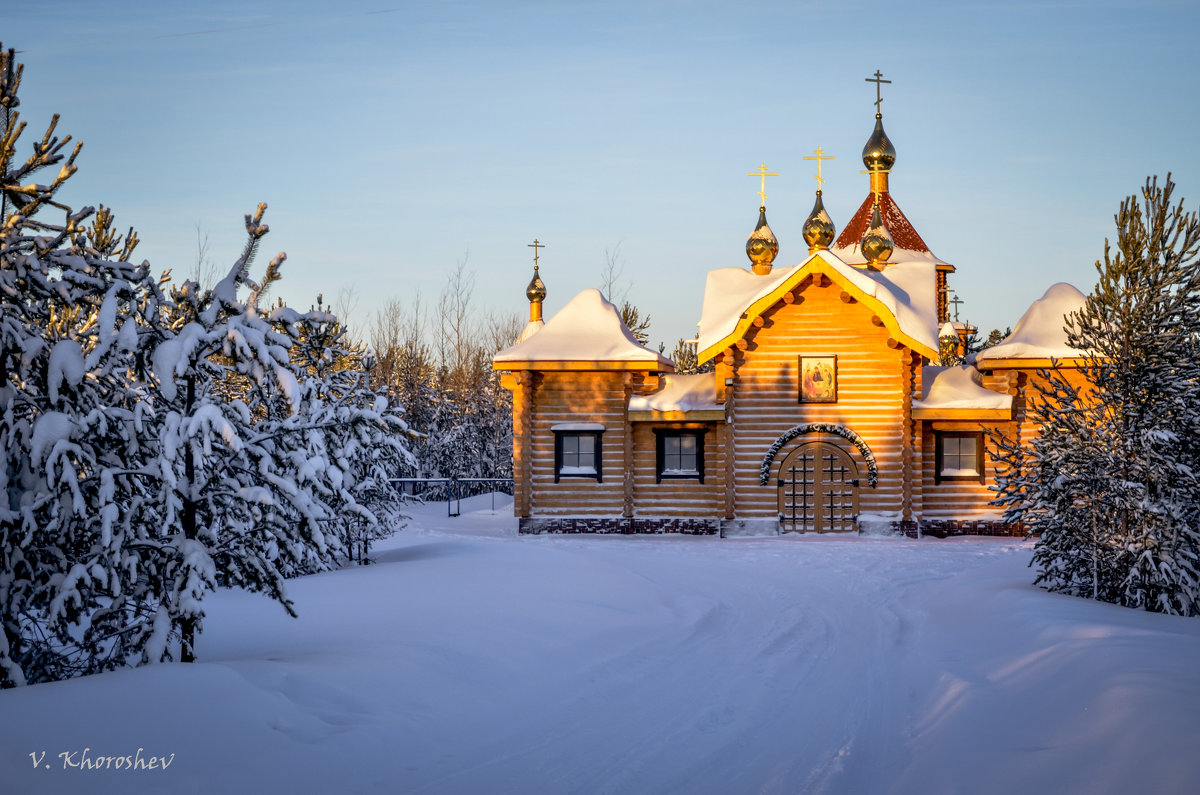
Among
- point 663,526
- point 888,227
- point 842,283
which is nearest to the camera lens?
point 842,283

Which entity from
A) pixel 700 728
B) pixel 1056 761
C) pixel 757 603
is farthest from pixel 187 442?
pixel 757 603

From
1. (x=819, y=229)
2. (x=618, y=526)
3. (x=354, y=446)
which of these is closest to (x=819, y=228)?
(x=819, y=229)

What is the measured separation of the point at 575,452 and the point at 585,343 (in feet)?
9.06

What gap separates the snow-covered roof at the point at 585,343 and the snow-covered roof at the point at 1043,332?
27.3ft

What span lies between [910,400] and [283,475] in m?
18.6

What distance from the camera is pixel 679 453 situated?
86.4 feet

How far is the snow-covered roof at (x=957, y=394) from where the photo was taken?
2472 cm

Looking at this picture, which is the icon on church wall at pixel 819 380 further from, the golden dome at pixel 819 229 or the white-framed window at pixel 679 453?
the golden dome at pixel 819 229

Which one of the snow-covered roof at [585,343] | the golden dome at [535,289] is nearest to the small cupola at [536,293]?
the golden dome at [535,289]

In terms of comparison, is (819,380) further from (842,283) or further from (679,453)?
(679,453)

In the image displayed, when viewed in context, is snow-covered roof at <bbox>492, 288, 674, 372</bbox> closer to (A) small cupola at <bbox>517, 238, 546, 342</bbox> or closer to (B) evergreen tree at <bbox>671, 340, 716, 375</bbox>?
(A) small cupola at <bbox>517, 238, 546, 342</bbox>

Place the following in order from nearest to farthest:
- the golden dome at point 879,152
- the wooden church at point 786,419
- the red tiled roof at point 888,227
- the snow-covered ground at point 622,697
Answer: the snow-covered ground at point 622,697 → the wooden church at point 786,419 → the golden dome at point 879,152 → the red tiled roof at point 888,227

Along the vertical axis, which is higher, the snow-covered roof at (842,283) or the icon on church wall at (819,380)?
the snow-covered roof at (842,283)

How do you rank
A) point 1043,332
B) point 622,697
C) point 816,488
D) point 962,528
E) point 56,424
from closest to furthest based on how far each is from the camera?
1. point 56,424
2. point 622,697
3. point 962,528
4. point 816,488
5. point 1043,332
